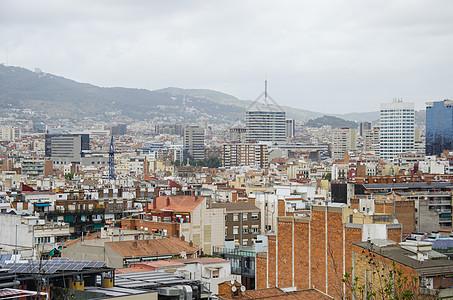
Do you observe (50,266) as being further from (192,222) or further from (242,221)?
(242,221)

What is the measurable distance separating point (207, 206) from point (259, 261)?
50.9 feet

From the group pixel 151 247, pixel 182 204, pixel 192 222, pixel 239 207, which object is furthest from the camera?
pixel 239 207

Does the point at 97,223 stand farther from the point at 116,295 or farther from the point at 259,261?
the point at 116,295

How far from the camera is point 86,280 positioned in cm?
1956

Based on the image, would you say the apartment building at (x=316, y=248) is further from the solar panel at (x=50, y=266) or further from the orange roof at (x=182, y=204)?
the orange roof at (x=182, y=204)

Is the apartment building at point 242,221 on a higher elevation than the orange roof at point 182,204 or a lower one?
lower

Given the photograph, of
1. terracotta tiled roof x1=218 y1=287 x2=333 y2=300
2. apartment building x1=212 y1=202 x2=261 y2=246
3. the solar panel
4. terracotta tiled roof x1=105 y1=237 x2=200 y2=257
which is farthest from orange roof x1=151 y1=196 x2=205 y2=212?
the solar panel

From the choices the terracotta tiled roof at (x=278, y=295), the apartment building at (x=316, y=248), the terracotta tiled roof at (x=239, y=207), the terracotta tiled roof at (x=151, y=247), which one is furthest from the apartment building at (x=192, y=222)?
the terracotta tiled roof at (x=278, y=295)

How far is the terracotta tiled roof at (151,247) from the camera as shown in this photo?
108 feet

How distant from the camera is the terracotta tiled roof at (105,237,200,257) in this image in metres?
33.0

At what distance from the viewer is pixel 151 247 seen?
3466cm

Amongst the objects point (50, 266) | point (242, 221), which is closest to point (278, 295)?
point (50, 266)

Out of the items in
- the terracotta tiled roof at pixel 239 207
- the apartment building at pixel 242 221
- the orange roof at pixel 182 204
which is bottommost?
the apartment building at pixel 242 221

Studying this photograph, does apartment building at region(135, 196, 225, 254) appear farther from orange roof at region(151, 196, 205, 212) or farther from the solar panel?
→ the solar panel
